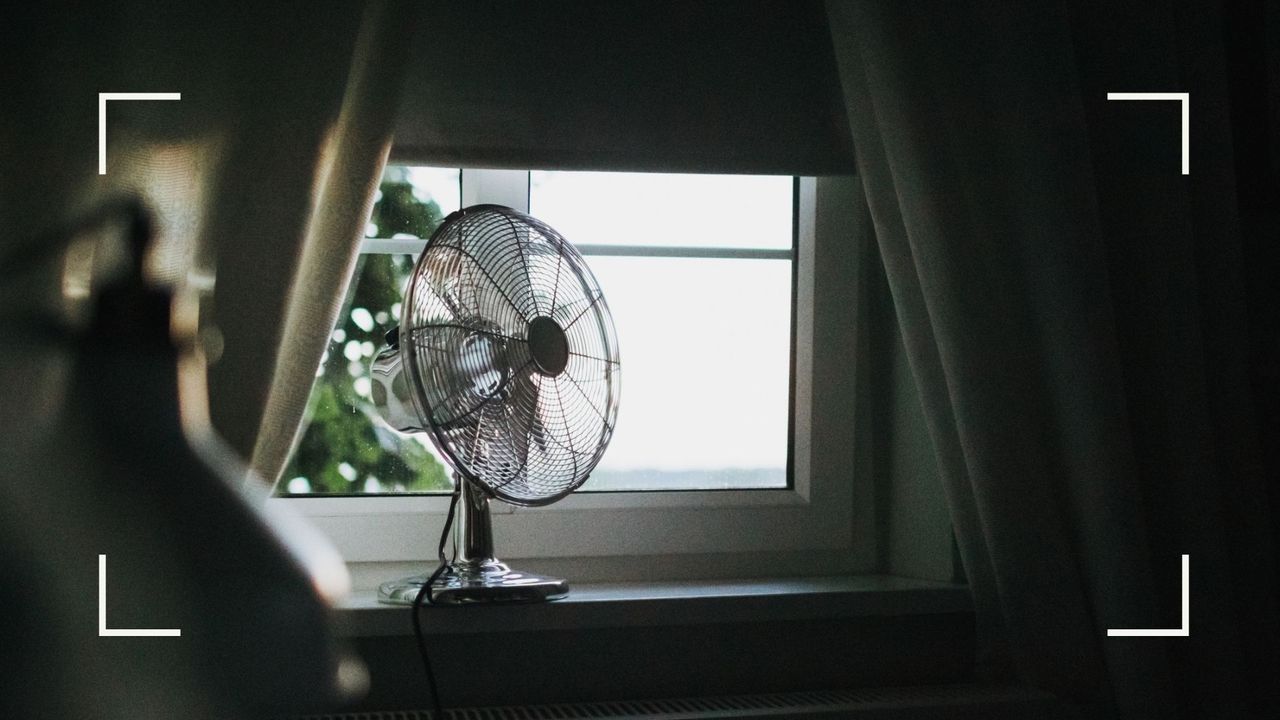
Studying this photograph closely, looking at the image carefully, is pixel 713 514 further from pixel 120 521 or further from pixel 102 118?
pixel 102 118

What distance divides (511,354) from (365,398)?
43 cm

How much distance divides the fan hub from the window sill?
0.31 metres

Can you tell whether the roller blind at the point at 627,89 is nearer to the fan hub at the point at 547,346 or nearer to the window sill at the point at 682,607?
the fan hub at the point at 547,346

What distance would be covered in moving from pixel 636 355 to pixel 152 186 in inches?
31.7

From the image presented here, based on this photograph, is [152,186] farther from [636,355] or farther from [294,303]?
[636,355]

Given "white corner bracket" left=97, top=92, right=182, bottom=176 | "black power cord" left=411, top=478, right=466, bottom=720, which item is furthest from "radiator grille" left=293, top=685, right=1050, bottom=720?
"white corner bracket" left=97, top=92, right=182, bottom=176

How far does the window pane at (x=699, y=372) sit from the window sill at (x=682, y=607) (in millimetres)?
199

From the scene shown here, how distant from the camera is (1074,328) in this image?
4.90ft

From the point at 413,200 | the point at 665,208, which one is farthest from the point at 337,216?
the point at 665,208

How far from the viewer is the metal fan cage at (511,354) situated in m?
1.25

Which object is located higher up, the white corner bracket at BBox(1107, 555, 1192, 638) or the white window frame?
the white window frame

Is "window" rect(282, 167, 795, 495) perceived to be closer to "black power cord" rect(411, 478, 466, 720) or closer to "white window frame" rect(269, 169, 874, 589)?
"white window frame" rect(269, 169, 874, 589)

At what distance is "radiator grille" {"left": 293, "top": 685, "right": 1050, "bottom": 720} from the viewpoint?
1.40m

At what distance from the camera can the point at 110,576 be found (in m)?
1.18
